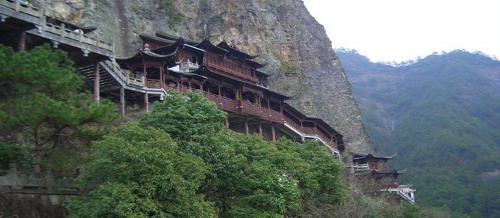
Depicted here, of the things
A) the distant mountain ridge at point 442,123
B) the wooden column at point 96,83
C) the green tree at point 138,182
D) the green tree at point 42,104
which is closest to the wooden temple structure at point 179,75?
the wooden column at point 96,83

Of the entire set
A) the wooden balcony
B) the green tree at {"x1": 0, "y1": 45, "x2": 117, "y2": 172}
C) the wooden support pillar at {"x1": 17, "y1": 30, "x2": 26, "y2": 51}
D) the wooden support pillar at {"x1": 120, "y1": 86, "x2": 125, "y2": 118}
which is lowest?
the green tree at {"x1": 0, "y1": 45, "x2": 117, "y2": 172}

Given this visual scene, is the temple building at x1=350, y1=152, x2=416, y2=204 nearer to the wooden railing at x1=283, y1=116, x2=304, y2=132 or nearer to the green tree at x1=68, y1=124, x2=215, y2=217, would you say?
the wooden railing at x1=283, y1=116, x2=304, y2=132

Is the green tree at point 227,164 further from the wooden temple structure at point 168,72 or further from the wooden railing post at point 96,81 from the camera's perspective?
the wooden temple structure at point 168,72

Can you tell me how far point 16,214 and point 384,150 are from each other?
68.3m

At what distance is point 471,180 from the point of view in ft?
196

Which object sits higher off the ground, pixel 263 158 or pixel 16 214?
pixel 263 158

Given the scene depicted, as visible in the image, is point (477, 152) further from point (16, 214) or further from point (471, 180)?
point (16, 214)

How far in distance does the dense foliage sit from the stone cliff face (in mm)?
21349

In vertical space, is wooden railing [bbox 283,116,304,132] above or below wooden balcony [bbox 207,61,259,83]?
below

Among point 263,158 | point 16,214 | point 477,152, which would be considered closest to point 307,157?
point 263,158

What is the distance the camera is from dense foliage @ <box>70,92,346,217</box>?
12.9m

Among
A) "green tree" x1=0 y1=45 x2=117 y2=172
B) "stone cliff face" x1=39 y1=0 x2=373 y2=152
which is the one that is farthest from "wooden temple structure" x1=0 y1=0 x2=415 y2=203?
"green tree" x1=0 y1=45 x2=117 y2=172

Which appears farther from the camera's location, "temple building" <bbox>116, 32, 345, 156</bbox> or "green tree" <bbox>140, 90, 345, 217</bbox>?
"temple building" <bbox>116, 32, 345, 156</bbox>

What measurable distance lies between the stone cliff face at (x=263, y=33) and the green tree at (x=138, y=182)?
24658 millimetres
